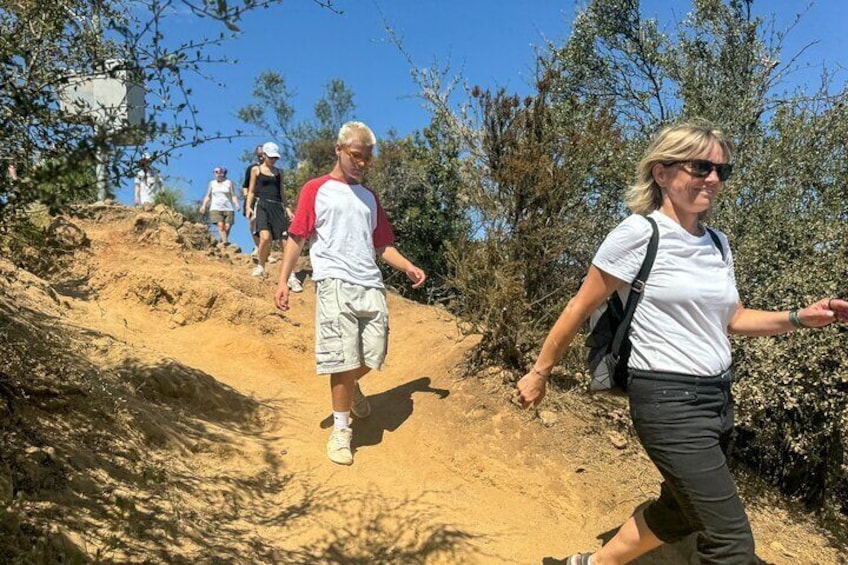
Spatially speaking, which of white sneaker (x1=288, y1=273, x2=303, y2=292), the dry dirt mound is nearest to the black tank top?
white sneaker (x1=288, y1=273, x2=303, y2=292)

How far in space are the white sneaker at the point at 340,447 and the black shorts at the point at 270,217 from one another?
15.9 ft

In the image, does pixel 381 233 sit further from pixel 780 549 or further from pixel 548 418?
pixel 780 549

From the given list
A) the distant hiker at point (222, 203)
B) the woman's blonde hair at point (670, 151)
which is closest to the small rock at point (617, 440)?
the woman's blonde hair at point (670, 151)

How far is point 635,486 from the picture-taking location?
4020 millimetres

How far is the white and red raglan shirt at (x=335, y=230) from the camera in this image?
12.8 ft

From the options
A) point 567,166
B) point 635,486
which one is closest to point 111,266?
point 567,166

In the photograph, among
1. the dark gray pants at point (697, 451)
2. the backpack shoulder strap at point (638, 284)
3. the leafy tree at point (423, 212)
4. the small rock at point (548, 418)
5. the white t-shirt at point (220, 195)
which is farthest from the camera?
the white t-shirt at point (220, 195)

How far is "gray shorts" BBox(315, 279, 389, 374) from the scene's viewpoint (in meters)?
3.81

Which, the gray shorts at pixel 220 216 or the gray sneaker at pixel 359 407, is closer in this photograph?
the gray sneaker at pixel 359 407

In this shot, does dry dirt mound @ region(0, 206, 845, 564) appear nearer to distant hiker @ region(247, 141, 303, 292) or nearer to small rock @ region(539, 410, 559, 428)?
small rock @ region(539, 410, 559, 428)

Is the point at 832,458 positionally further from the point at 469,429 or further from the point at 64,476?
the point at 64,476

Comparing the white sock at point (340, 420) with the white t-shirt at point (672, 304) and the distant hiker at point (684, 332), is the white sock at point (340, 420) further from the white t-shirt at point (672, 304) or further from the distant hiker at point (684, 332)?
the white t-shirt at point (672, 304)

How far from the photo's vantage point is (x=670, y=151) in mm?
2385

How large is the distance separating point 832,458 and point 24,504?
488 centimetres
